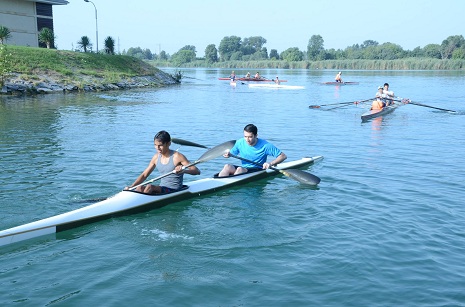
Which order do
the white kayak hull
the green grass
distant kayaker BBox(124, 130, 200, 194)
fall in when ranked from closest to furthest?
1. the white kayak hull
2. distant kayaker BBox(124, 130, 200, 194)
3. the green grass

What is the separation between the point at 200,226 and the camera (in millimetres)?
8469

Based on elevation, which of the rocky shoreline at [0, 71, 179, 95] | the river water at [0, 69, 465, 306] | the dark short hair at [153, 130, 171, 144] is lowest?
the river water at [0, 69, 465, 306]

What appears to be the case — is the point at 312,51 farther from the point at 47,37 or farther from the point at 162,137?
the point at 162,137

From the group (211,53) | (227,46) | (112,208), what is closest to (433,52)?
(211,53)

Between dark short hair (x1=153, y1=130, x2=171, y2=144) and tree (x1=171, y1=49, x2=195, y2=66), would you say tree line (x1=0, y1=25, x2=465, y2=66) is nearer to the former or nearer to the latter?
tree (x1=171, y1=49, x2=195, y2=66)

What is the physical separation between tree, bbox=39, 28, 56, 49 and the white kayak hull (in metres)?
37.4

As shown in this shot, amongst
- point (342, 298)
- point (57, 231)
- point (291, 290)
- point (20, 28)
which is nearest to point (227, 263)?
point (291, 290)

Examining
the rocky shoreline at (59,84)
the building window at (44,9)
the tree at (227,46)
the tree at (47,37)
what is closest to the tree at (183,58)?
the tree at (227,46)

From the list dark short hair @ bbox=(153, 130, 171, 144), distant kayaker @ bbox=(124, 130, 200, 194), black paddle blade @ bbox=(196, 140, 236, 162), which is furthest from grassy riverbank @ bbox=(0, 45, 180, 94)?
dark short hair @ bbox=(153, 130, 171, 144)

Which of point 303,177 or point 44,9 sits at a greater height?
point 44,9

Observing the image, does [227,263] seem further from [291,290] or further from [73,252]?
[73,252]

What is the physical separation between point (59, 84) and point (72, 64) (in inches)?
204

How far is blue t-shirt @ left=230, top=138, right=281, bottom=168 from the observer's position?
10.6 m

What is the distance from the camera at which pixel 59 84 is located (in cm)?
3541
